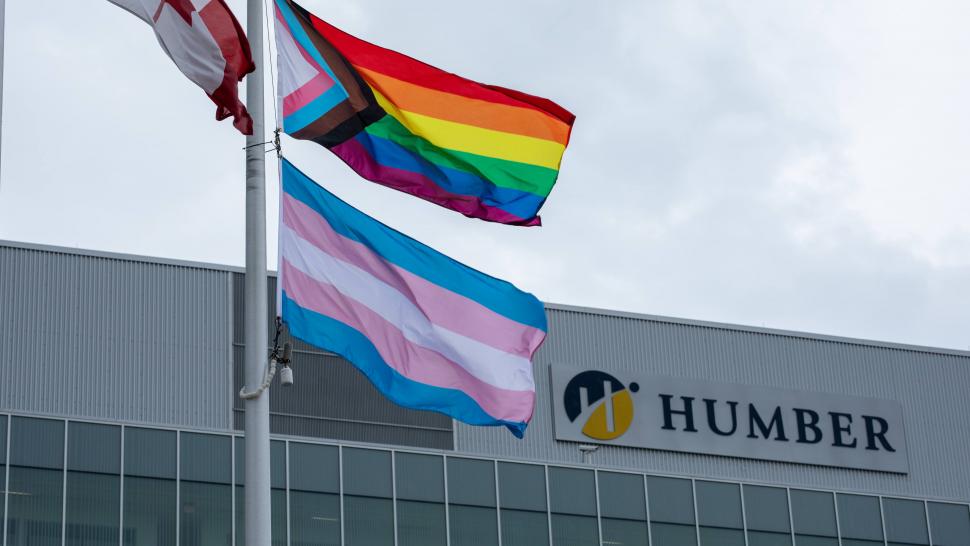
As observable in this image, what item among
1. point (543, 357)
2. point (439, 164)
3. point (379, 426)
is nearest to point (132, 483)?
point (379, 426)

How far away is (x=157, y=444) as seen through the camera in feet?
124

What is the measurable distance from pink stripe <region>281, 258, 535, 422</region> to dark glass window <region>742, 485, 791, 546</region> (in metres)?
24.6

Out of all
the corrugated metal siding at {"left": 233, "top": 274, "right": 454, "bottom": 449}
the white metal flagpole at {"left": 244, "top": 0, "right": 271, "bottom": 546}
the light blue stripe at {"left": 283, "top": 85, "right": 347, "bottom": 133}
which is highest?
the corrugated metal siding at {"left": 233, "top": 274, "right": 454, "bottom": 449}

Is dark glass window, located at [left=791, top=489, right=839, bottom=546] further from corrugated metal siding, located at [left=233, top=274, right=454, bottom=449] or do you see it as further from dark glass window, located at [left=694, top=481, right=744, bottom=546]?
corrugated metal siding, located at [left=233, top=274, right=454, bottom=449]

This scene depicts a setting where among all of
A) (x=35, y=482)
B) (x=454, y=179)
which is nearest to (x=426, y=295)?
(x=454, y=179)

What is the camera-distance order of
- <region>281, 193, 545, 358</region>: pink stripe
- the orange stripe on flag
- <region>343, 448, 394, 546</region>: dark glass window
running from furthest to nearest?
<region>343, 448, 394, 546</region>: dark glass window, the orange stripe on flag, <region>281, 193, 545, 358</region>: pink stripe

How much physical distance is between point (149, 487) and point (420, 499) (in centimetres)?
602

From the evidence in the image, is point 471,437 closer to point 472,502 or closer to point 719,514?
point 472,502

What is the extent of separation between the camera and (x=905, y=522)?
45.2 m

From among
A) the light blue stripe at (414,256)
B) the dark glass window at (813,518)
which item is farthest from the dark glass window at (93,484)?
the light blue stripe at (414,256)

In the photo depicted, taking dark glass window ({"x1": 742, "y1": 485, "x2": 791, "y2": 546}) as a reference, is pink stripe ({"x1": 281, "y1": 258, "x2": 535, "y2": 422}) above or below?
below

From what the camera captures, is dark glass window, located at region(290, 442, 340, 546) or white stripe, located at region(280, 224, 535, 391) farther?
dark glass window, located at region(290, 442, 340, 546)

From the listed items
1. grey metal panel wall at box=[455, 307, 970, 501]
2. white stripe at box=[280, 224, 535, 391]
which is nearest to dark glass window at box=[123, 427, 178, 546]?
grey metal panel wall at box=[455, 307, 970, 501]

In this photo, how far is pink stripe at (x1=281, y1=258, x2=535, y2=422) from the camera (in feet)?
59.9
